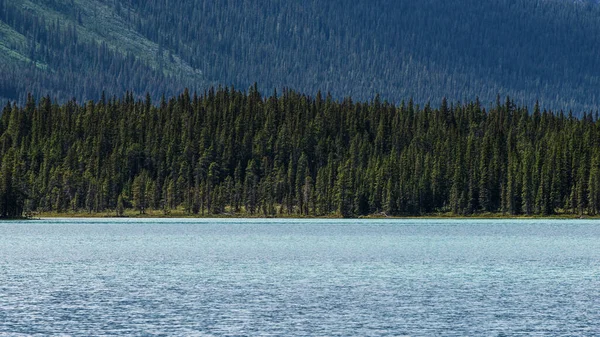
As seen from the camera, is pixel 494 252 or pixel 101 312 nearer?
pixel 101 312

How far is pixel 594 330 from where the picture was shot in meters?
53.8

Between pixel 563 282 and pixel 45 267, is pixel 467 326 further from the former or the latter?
pixel 45 267

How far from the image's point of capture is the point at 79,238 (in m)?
136

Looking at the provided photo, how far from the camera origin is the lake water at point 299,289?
5506cm

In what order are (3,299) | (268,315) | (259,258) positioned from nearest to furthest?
(268,315) < (3,299) < (259,258)

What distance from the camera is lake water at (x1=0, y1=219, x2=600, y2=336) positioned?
181ft

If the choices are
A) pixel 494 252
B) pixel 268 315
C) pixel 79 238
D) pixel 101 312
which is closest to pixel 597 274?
pixel 494 252

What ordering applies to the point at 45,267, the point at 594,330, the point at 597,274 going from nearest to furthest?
the point at 594,330 → the point at 597,274 → the point at 45,267

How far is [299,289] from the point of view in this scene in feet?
231

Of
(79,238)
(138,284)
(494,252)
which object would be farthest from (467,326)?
(79,238)

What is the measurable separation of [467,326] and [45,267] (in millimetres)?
43451

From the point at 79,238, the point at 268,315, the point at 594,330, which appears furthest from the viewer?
the point at 79,238

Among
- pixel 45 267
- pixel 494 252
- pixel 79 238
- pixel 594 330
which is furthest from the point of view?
pixel 79 238

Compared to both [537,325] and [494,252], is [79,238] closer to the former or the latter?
[494,252]
